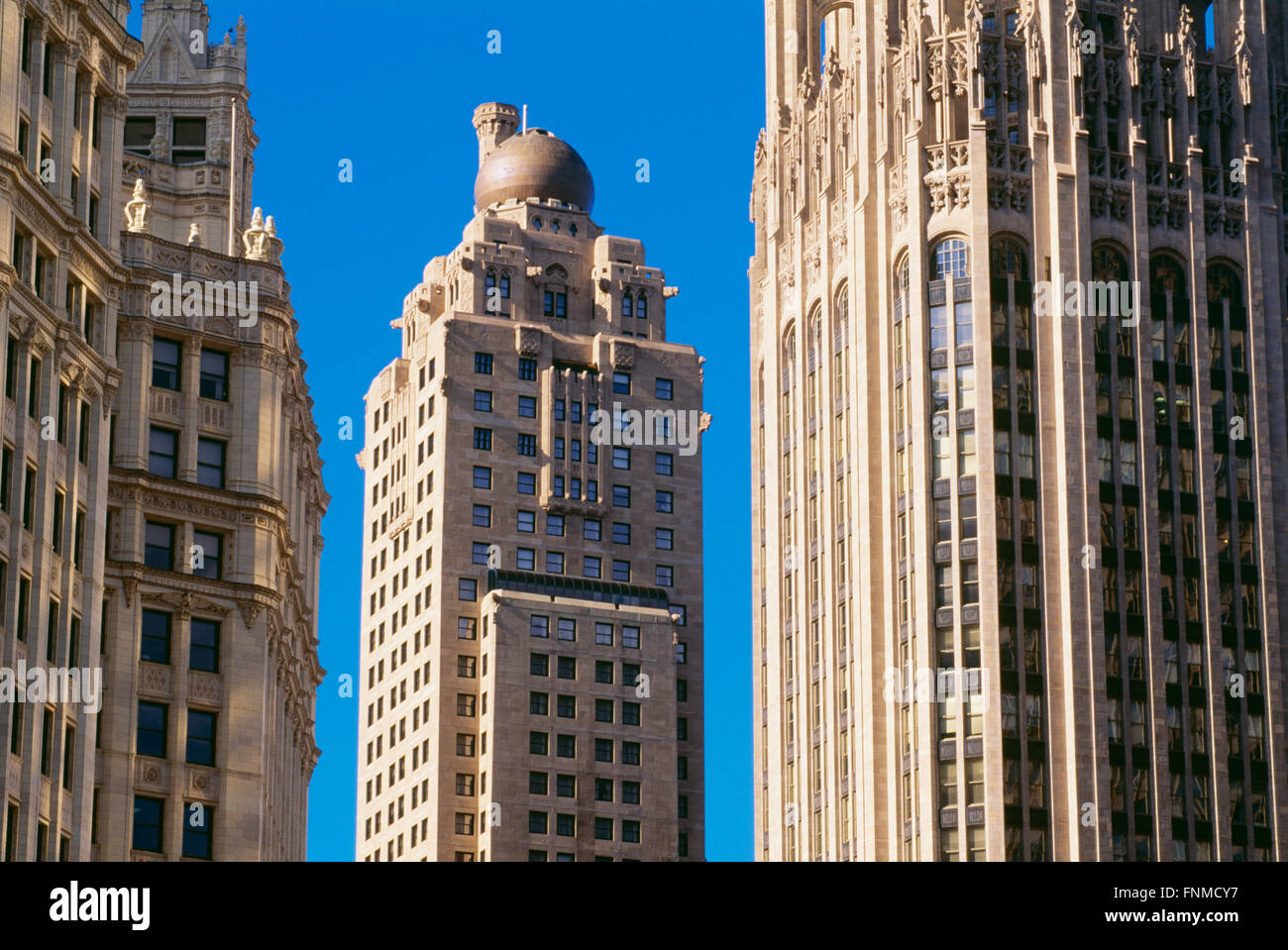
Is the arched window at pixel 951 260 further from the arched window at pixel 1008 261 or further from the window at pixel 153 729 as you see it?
the window at pixel 153 729

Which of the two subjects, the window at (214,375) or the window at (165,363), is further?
the window at (214,375)

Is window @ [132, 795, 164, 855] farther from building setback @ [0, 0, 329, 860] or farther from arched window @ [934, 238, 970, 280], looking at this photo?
arched window @ [934, 238, 970, 280]

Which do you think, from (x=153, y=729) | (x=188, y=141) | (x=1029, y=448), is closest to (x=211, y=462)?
(x=153, y=729)

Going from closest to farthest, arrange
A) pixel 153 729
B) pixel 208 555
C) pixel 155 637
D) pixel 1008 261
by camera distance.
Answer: pixel 153 729 < pixel 155 637 < pixel 208 555 < pixel 1008 261

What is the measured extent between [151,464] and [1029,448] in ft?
183

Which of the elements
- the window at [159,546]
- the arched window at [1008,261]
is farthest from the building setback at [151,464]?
the arched window at [1008,261]

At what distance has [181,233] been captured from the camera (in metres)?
103

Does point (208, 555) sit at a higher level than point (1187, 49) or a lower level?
lower

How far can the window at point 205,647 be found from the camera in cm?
9269

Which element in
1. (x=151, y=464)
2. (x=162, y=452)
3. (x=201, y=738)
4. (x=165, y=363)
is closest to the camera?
(x=201, y=738)

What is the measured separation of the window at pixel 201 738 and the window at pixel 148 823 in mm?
2237

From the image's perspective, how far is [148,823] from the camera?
292 feet

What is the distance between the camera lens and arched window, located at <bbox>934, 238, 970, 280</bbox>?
138375 mm

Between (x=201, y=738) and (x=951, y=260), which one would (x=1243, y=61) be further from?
(x=201, y=738)
